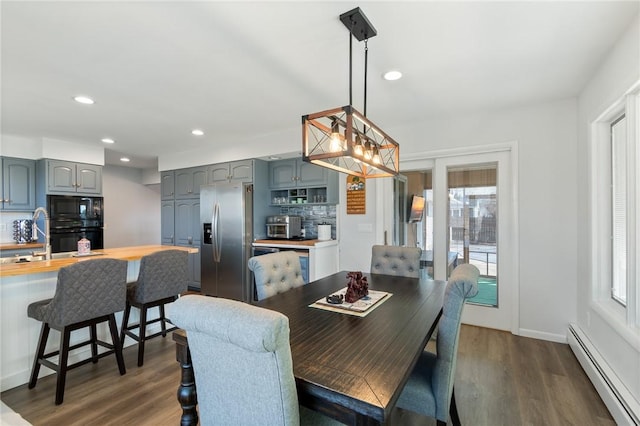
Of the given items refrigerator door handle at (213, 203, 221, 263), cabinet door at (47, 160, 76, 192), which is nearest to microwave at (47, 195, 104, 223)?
cabinet door at (47, 160, 76, 192)

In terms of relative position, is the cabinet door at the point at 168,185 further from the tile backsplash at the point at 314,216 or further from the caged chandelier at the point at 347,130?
the caged chandelier at the point at 347,130

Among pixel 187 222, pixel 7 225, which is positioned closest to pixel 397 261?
pixel 187 222

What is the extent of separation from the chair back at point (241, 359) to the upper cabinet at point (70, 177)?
4.80 meters

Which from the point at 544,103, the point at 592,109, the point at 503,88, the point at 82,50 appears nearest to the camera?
the point at 82,50

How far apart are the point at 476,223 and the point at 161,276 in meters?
3.31

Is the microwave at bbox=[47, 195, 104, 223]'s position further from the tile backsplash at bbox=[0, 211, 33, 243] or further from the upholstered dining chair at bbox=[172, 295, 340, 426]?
the upholstered dining chair at bbox=[172, 295, 340, 426]

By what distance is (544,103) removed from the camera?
301 cm

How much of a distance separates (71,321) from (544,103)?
14.6 feet

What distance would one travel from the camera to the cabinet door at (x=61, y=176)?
14.3 ft

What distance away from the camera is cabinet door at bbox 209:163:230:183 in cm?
481

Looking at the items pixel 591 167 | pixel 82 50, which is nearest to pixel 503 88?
pixel 591 167

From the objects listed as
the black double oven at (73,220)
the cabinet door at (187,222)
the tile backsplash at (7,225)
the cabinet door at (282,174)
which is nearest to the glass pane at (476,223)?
the cabinet door at (282,174)

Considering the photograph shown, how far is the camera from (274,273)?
222 centimetres

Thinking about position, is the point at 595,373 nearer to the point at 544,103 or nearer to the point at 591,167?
the point at 591,167
